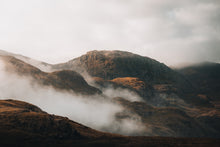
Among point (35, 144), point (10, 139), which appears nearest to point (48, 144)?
point (35, 144)

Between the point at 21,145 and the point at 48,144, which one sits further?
the point at 48,144

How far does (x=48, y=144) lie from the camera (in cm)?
19725

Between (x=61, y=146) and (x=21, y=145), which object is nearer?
(x=21, y=145)

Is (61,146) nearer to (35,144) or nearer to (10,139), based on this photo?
(35,144)

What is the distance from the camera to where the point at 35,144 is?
7584 inches

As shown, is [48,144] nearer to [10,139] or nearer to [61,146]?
[61,146]

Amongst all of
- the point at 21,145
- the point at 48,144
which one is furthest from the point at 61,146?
the point at 21,145

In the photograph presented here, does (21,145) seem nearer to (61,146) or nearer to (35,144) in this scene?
(35,144)

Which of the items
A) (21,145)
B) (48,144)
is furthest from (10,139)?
(48,144)

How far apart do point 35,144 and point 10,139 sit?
739 inches

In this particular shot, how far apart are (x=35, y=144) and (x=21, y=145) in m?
10.9

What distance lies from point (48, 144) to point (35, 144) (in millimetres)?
9795

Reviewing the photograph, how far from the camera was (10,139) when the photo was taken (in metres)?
192

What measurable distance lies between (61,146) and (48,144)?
995 cm
